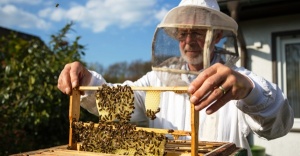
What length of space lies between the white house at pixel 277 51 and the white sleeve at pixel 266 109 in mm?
3609

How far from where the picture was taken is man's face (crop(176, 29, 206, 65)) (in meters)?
2.51

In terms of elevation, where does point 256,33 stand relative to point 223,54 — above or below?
above

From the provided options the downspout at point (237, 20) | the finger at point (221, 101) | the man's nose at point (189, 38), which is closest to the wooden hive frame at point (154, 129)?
the finger at point (221, 101)

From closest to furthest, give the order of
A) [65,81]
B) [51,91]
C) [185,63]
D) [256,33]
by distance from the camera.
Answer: [65,81], [185,63], [51,91], [256,33]

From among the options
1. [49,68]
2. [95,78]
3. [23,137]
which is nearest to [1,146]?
[23,137]

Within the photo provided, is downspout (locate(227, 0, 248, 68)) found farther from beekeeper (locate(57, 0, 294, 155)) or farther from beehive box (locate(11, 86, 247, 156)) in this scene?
beehive box (locate(11, 86, 247, 156))

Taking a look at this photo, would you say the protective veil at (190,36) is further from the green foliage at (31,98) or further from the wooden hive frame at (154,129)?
the green foliage at (31,98)

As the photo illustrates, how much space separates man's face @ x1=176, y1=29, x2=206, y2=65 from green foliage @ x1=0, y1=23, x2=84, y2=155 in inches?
97.8

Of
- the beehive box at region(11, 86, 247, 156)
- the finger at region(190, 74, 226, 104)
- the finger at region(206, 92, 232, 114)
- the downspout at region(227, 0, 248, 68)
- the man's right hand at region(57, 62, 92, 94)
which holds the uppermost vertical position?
the downspout at region(227, 0, 248, 68)

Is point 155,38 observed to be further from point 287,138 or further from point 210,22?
point 287,138

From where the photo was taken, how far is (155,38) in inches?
107

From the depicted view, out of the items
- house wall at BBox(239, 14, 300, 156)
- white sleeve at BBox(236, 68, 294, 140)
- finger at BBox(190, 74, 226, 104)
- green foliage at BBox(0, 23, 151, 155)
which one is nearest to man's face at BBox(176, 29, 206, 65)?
white sleeve at BBox(236, 68, 294, 140)

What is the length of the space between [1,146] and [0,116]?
0.39m

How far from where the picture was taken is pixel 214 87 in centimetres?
151
